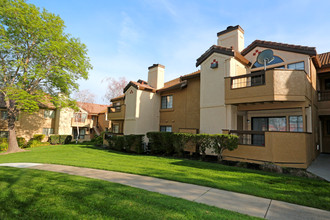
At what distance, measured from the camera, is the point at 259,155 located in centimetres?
983

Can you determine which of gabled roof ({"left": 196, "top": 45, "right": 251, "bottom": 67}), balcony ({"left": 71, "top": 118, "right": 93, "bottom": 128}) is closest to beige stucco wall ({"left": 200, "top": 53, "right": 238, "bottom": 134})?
gabled roof ({"left": 196, "top": 45, "right": 251, "bottom": 67})

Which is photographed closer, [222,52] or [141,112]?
[222,52]

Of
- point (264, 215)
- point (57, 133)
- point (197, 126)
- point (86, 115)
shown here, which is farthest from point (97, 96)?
point (264, 215)

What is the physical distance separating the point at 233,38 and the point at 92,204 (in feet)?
50.7

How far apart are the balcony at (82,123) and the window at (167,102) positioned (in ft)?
71.2

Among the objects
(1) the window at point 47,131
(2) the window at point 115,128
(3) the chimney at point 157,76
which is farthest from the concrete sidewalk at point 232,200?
(1) the window at point 47,131

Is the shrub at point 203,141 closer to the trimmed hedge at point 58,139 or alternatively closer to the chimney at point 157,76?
the chimney at point 157,76

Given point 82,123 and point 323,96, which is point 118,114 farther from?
point 323,96

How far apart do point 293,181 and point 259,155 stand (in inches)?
108

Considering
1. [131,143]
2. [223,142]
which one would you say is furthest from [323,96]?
[131,143]

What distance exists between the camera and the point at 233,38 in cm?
1495

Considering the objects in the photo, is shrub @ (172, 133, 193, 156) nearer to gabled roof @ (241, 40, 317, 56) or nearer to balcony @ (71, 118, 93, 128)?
gabled roof @ (241, 40, 317, 56)

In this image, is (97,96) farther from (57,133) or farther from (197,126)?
(197,126)

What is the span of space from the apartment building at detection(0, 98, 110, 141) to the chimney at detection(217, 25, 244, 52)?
73.0 feet
